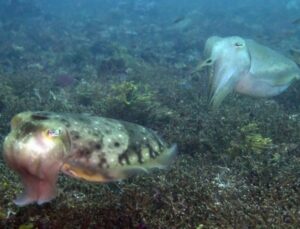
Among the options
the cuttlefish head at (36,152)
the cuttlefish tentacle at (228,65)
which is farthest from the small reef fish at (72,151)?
the cuttlefish tentacle at (228,65)

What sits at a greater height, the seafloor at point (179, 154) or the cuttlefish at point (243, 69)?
the cuttlefish at point (243, 69)

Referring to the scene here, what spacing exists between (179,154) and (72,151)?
11.4 feet

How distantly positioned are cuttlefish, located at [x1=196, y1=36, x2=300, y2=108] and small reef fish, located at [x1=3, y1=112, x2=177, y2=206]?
2369mm

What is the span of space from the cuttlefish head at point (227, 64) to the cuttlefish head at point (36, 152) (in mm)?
3528

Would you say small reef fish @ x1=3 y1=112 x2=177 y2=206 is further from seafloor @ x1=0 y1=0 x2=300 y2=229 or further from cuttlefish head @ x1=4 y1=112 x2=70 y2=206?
seafloor @ x1=0 y1=0 x2=300 y2=229

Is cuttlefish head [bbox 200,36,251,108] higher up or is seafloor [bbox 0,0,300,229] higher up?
cuttlefish head [bbox 200,36,251,108]

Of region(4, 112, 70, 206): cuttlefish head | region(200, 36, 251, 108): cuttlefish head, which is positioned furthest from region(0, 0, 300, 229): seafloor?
region(200, 36, 251, 108): cuttlefish head

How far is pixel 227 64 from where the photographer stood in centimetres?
595

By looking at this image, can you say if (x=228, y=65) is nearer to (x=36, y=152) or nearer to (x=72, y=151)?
(x=72, y=151)

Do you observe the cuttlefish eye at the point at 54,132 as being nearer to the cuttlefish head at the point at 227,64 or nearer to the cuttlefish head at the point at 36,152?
the cuttlefish head at the point at 36,152

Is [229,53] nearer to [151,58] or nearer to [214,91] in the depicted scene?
[214,91]

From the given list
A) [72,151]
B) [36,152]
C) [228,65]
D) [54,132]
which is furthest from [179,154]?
[36,152]

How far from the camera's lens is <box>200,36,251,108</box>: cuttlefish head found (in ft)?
19.5

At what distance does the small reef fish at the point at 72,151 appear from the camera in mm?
2828
